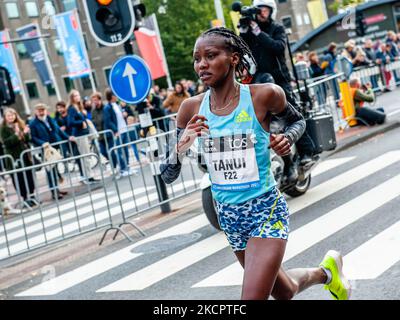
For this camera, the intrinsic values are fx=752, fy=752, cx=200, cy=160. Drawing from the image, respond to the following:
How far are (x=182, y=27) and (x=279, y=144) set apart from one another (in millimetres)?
57016

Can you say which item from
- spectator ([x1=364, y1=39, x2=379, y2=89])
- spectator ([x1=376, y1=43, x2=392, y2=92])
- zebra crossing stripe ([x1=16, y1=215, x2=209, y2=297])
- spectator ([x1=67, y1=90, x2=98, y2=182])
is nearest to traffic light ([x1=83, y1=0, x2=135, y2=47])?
zebra crossing stripe ([x1=16, y1=215, x2=209, y2=297])

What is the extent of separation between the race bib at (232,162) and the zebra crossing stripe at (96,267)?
3.44m

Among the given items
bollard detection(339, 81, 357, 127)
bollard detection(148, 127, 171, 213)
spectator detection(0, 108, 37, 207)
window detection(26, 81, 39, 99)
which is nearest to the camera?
bollard detection(148, 127, 171, 213)

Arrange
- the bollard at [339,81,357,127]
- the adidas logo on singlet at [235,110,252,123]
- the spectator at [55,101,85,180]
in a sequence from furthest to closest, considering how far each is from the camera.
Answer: the spectator at [55,101,85,180] < the bollard at [339,81,357,127] < the adidas logo on singlet at [235,110,252,123]

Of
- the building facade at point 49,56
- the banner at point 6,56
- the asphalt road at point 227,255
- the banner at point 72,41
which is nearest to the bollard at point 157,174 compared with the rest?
the asphalt road at point 227,255

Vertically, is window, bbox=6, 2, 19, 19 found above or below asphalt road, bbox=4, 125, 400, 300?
above

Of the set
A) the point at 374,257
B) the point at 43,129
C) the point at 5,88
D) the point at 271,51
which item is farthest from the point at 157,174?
the point at 43,129

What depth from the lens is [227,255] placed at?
698 centimetres

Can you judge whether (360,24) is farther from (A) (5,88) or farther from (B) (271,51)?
(B) (271,51)

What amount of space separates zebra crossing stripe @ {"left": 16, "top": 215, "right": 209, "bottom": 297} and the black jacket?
195cm

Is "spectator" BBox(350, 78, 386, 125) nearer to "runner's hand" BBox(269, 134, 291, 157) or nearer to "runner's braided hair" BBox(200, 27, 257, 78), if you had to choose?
"runner's braided hair" BBox(200, 27, 257, 78)

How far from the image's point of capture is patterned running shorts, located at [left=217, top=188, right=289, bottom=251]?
3.79m
